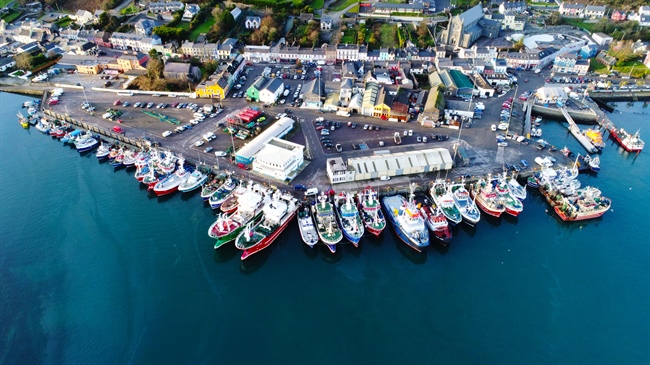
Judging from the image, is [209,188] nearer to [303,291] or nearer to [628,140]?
[303,291]

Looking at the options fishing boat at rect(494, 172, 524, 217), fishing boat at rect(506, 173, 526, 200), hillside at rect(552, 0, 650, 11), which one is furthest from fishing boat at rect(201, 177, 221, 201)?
hillside at rect(552, 0, 650, 11)

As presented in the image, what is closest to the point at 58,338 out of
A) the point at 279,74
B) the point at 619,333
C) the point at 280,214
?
the point at 280,214

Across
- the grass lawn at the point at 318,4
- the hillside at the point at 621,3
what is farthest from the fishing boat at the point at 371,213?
the hillside at the point at 621,3

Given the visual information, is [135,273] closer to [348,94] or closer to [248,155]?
[248,155]

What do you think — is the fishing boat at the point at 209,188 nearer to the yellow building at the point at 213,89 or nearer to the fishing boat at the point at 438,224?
the yellow building at the point at 213,89

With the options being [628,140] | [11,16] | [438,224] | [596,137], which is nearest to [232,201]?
[438,224]

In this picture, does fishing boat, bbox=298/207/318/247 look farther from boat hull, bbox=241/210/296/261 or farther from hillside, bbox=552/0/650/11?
hillside, bbox=552/0/650/11
